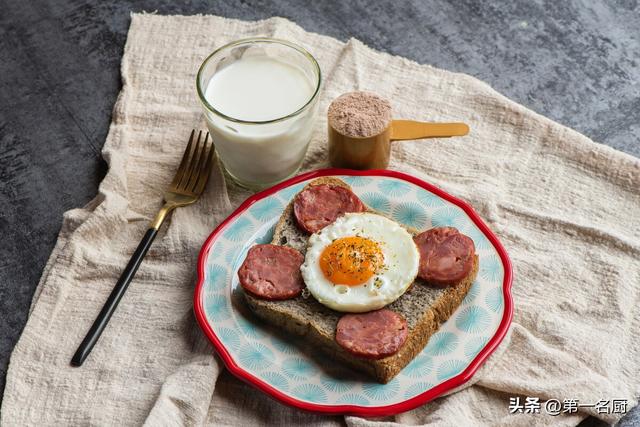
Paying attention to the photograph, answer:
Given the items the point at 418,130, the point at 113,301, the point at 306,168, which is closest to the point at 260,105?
the point at 306,168

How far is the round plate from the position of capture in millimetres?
3256

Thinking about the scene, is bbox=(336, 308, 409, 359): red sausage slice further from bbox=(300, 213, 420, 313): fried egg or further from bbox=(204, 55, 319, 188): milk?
bbox=(204, 55, 319, 188): milk

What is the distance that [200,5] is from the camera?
4.91 m

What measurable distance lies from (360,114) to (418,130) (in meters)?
0.33

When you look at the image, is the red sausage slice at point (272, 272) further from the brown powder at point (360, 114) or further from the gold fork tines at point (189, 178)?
the brown powder at point (360, 114)

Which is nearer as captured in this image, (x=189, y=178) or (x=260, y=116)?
(x=260, y=116)

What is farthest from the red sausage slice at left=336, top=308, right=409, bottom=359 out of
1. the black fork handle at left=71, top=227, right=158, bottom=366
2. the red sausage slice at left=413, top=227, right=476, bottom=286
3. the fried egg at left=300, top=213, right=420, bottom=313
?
the black fork handle at left=71, top=227, right=158, bottom=366

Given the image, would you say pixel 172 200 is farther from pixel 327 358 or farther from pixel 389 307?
pixel 389 307

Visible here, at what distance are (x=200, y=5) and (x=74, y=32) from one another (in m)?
0.80

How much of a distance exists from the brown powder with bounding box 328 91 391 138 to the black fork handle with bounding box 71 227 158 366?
107 centimetres

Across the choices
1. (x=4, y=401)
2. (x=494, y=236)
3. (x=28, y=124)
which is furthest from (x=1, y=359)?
(x=494, y=236)

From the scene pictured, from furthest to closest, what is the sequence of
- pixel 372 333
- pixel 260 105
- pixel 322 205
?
pixel 260 105 < pixel 322 205 < pixel 372 333

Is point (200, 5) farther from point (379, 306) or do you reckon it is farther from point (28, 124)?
point (379, 306)

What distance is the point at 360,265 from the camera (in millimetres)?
3352
